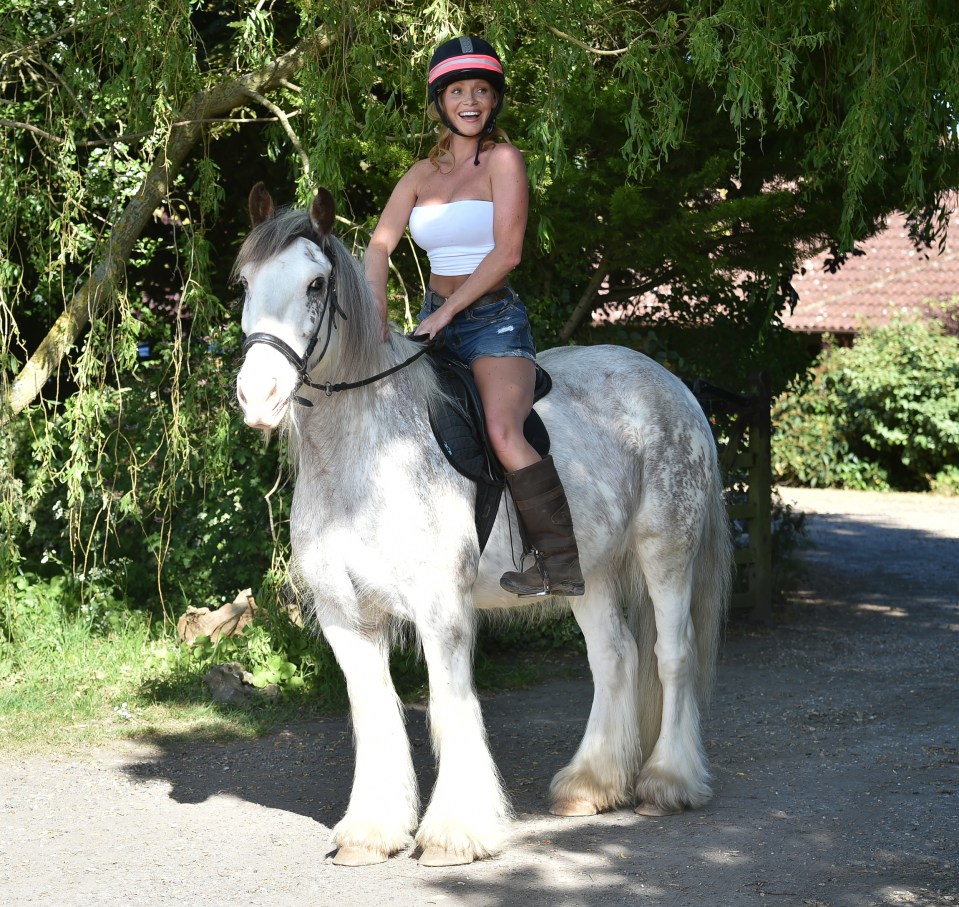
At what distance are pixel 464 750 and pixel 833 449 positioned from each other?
53.0 feet

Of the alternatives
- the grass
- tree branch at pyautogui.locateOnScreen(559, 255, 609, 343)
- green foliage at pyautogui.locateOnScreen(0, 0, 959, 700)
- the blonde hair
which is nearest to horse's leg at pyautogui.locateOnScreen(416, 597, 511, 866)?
the blonde hair

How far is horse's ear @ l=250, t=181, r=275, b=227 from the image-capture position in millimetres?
4289

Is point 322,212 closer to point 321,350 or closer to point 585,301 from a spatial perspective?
point 321,350

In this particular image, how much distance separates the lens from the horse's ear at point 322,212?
163 inches

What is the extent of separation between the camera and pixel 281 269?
4.03 meters

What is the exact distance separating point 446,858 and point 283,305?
6.85 feet

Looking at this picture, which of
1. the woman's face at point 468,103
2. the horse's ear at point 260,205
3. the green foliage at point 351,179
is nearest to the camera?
the horse's ear at point 260,205

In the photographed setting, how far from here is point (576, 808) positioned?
5082mm

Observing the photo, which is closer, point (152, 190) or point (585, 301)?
point (152, 190)

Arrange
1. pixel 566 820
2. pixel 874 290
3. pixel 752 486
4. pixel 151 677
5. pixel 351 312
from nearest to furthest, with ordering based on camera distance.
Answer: pixel 351 312
pixel 566 820
pixel 151 677
pixel 752 486
pixel 874 290

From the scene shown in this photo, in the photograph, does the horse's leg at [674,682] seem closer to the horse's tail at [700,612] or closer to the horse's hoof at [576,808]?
the horse's tail at [700,612]

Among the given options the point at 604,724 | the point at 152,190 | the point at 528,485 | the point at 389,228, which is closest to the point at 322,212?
the point at 389,228

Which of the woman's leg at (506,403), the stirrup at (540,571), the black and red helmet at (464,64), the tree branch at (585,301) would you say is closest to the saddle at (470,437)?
the woman's leg at (506,403)

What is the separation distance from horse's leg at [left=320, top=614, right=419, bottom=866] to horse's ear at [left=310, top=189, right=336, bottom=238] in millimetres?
1464
